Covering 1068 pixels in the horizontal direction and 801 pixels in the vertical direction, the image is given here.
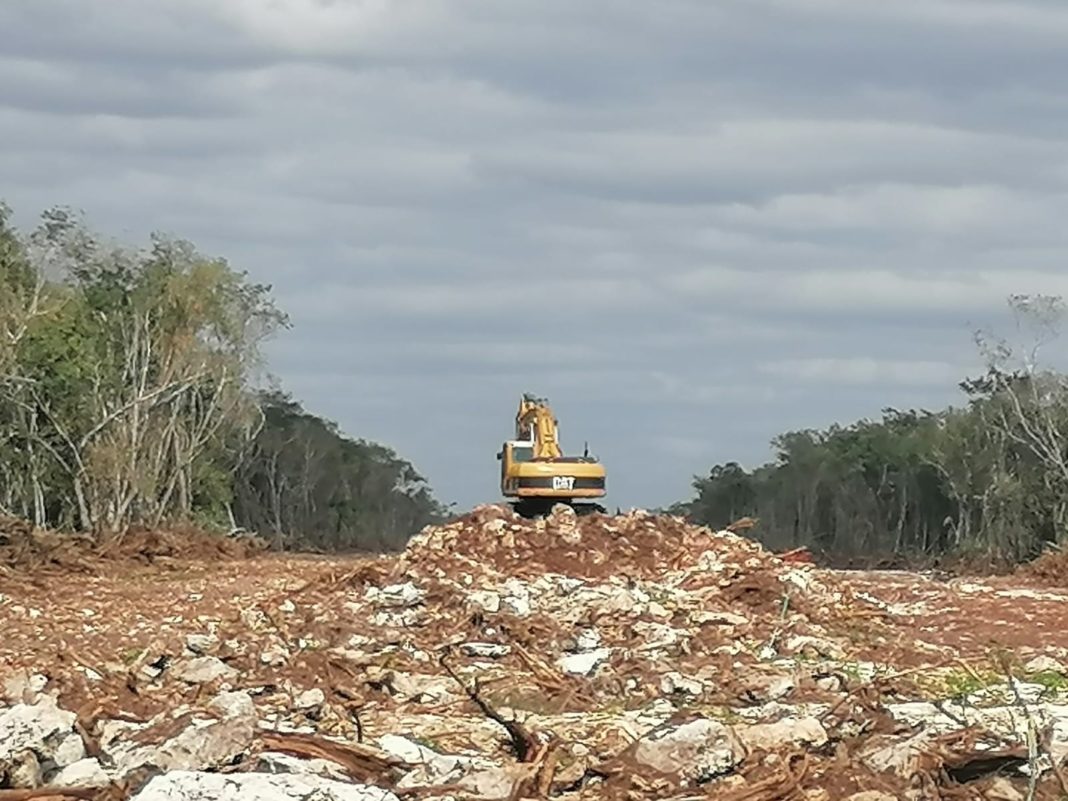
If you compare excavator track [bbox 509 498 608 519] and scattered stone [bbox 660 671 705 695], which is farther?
excavator track [bbox 509 498 608 519]

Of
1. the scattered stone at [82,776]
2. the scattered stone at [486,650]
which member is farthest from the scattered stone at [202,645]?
the scattered stone at [82,776]

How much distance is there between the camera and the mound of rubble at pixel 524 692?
6.91 m

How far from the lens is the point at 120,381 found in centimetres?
4066

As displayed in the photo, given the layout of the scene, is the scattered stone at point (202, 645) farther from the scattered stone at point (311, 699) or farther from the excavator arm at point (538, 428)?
the excavator arm at point (538, 428)

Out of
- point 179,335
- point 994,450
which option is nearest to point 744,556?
point 179,335

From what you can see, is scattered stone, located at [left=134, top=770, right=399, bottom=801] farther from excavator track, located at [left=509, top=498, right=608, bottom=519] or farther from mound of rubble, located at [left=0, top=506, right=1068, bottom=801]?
excavator track, located at [left=509, top=498, right=608, bottom=519]

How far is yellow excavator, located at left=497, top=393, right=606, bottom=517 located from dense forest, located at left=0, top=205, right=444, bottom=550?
8257 millimetres

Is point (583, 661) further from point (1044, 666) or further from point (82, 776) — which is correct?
point (82, 776)

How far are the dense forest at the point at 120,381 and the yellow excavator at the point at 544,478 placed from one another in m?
8.26

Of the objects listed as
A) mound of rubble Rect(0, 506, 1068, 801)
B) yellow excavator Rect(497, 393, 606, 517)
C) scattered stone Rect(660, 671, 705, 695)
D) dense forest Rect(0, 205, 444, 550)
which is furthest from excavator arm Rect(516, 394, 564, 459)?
A: scattered stone Rect(660, 671, 705, 695)

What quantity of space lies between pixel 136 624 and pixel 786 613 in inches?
212

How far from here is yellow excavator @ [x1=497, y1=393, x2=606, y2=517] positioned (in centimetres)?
3581

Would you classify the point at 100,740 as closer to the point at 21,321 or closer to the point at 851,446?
the point at 21,321

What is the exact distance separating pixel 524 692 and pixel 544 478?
24.9m
